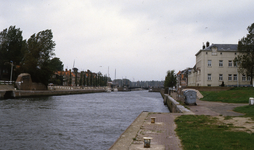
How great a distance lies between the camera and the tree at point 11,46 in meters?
80.5

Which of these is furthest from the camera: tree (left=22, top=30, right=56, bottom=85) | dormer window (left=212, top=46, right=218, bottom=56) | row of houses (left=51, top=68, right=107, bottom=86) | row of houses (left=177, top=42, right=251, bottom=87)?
row of houses (left=51, top=68, right=107, bottom=86)

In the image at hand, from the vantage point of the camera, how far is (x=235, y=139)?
8.48m

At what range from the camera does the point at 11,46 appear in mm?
82375

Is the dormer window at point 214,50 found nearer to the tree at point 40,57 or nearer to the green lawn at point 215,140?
the tree at point 40,57

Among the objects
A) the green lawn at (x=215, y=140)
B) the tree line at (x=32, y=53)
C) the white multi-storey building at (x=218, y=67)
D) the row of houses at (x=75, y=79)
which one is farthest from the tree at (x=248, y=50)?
the row of houses at (x=75, y=79)

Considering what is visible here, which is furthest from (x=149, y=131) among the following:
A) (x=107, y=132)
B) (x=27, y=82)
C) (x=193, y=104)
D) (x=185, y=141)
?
(x=27, y=82)

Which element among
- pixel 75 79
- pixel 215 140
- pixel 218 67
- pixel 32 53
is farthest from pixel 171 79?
pixel 215 140

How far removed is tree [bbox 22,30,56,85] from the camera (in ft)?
223

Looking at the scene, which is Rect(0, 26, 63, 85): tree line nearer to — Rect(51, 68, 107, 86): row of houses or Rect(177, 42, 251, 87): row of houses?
Rect(51, 68, 107, 86): row of houses

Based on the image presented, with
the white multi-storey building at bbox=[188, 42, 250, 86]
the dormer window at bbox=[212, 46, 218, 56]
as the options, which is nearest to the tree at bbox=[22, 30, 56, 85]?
the white multi-storey building at bbox=[188, 42, 250, 86]

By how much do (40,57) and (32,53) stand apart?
2.92m

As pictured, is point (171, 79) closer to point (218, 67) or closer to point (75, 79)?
point (75, 79)

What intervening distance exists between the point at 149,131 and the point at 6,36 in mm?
86381

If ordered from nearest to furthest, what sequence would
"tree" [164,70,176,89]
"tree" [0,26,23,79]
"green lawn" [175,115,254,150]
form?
"green lawn" [175,115,254,150] → "tree" [0,26,23,79] → "tree" [164,70,176,89]
